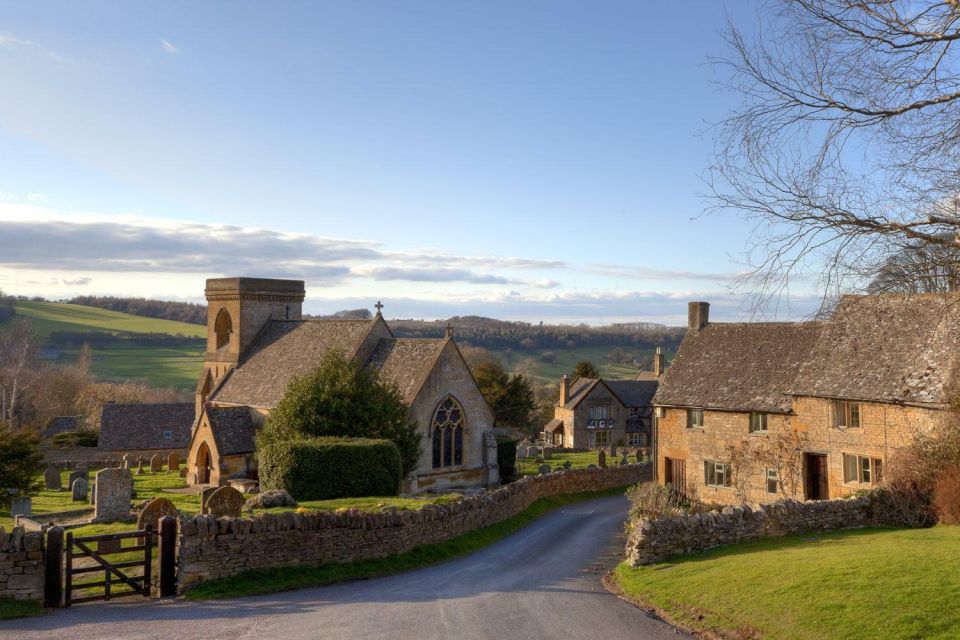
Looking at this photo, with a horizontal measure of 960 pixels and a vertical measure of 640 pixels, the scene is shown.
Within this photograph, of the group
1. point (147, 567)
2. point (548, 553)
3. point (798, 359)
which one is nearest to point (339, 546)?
point (147, 567)

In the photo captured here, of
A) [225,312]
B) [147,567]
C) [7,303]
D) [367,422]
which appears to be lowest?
[147,567]

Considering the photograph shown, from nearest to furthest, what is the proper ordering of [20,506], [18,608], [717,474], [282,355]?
[18,608], [20,506], [717,474], [282,355]

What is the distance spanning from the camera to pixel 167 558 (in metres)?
17.1

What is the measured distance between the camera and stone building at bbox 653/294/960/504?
28094 mm

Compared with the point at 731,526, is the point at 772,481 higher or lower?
lower

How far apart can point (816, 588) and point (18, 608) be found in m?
16.3

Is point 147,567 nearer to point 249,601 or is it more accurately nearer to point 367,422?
point 249,601

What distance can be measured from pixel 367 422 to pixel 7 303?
127 meters

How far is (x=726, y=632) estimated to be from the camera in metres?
13.7

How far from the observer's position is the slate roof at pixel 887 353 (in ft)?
90.0

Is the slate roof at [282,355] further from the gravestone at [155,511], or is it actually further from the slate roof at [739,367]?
the gravestone at [155,511]

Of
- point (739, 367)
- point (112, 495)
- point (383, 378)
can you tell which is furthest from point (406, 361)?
point (739, 367)

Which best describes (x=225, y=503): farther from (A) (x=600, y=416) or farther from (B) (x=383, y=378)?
(A) (x=600, y=416)

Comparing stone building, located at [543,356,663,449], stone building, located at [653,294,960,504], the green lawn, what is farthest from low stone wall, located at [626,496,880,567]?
stone building, located at [543,356,663,449]
